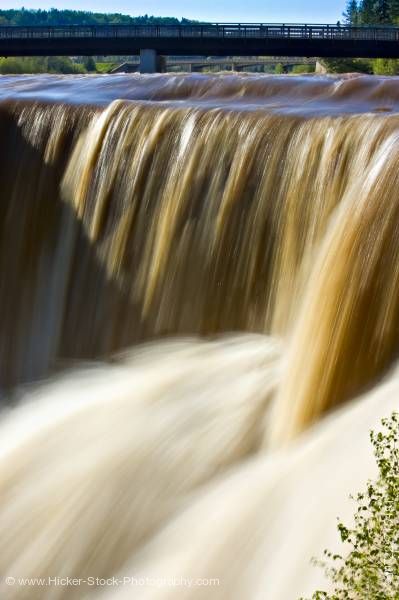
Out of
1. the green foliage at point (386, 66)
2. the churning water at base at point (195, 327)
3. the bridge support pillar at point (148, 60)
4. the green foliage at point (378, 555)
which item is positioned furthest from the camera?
the green foliage at point (386, 66)

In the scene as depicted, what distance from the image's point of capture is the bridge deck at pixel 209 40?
42.7 m

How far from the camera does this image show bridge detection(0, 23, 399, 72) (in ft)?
140

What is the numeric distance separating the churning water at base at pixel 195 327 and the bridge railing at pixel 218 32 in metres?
26.2

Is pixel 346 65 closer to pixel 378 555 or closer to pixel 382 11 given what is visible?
pixel 382 11

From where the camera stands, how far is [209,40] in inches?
1762

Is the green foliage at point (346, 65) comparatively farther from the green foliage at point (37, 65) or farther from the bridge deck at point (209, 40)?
the green foliage at point (37, 65)

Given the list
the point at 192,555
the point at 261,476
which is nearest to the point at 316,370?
the point at 261,476

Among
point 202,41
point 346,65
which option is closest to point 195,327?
point 202,41


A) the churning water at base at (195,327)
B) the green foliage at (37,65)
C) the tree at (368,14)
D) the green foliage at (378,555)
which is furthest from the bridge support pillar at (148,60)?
the tree at (368,14)

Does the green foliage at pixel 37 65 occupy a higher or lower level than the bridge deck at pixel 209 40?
higher

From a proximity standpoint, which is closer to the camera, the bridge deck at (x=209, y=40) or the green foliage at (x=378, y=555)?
the green foliage at (x=378, y=555)

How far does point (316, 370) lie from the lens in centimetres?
1016

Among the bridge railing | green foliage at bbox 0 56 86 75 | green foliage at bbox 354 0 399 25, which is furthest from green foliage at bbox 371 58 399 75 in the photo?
green foliage at bbox 354 0 399 25

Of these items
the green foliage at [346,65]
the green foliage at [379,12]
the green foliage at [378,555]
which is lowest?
the green foliage at [378,555]
